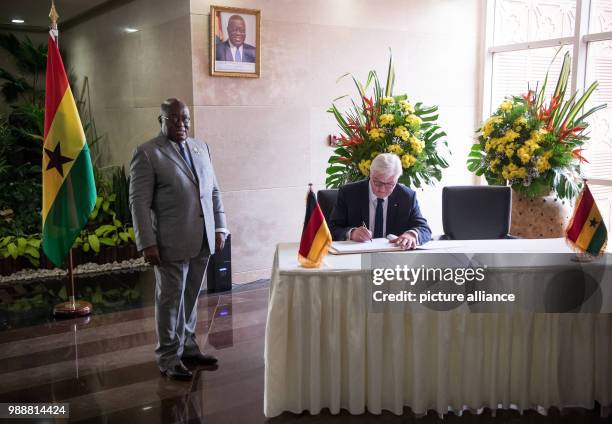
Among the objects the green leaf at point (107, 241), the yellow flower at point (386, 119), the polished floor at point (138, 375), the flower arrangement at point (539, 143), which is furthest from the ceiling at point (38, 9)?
the flower arrangement at point (539, 143)

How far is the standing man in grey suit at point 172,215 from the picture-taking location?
3.61m

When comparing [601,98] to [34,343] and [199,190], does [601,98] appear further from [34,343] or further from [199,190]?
[34,343]

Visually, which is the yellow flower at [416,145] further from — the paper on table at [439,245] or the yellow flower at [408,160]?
the paper on table at [439,245]

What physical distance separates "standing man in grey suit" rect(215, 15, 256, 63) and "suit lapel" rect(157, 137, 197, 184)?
226 centimetres

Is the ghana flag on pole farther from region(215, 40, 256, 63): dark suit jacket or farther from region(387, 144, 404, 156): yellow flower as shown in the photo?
region(387, 144, 404, 156): yellow flower

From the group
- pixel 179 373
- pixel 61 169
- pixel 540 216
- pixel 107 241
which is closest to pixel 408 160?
pixel 540 216

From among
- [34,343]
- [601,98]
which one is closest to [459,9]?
[601,98]

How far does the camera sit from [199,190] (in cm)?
375

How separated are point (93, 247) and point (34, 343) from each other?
2238 millimetres

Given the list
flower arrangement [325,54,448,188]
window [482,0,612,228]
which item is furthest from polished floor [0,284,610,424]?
window [482,0,612,228]

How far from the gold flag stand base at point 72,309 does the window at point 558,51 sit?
4.33m

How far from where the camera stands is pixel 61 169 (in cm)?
476

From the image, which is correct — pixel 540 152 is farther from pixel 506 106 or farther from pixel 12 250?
pixel 12 250

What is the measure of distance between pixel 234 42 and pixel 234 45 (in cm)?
3
